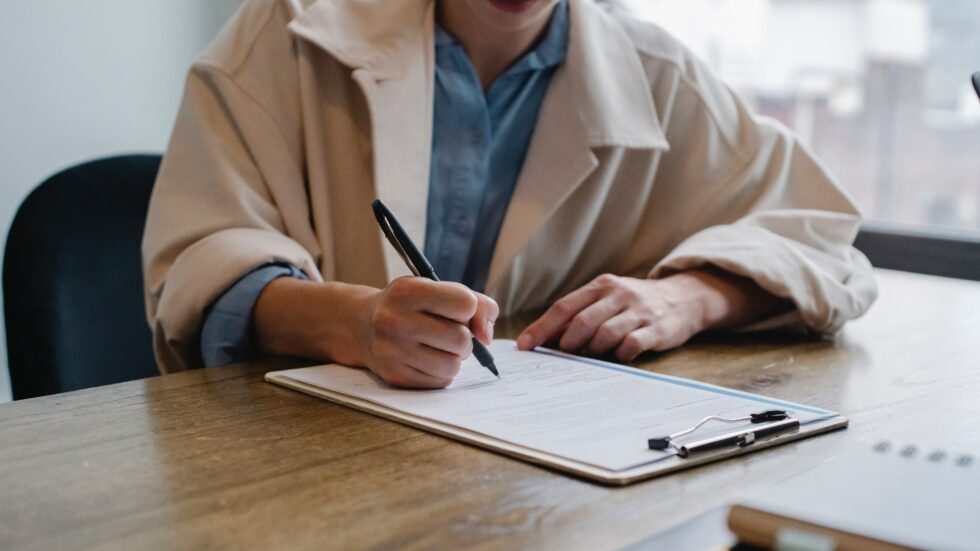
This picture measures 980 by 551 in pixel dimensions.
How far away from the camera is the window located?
2250 mm

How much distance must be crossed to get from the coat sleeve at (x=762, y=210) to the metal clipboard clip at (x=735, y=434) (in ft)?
1.32

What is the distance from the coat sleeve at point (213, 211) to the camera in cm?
100

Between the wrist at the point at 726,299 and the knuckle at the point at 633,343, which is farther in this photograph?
the wrist at the point at 726,299

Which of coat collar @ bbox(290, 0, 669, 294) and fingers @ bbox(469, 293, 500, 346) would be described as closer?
fingers @ bbox(469, 293, 500, 346)

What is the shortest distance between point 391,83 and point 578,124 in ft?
0.80

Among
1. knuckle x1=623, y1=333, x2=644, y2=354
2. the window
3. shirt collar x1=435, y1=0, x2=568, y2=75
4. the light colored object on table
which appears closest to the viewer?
the light colored object on table

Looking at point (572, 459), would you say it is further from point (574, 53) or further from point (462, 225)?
point (574, 53)

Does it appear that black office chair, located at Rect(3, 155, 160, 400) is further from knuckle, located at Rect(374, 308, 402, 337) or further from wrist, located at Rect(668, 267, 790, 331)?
wrist, located at Rect(668, 267, 790, 331)

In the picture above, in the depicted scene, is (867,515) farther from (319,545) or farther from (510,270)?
(510,270)

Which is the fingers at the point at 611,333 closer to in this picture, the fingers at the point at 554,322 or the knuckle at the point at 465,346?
the fingers at the point at 554,322

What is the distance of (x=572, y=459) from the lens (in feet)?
2.04

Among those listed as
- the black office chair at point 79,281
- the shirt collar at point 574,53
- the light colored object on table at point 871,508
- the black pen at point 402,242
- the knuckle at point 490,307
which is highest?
the shirt collar at point 574,53

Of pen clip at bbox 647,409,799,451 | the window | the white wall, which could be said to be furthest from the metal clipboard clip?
the window

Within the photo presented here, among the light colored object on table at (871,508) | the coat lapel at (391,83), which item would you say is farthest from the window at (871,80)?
the light colored object on table at (871,508)
